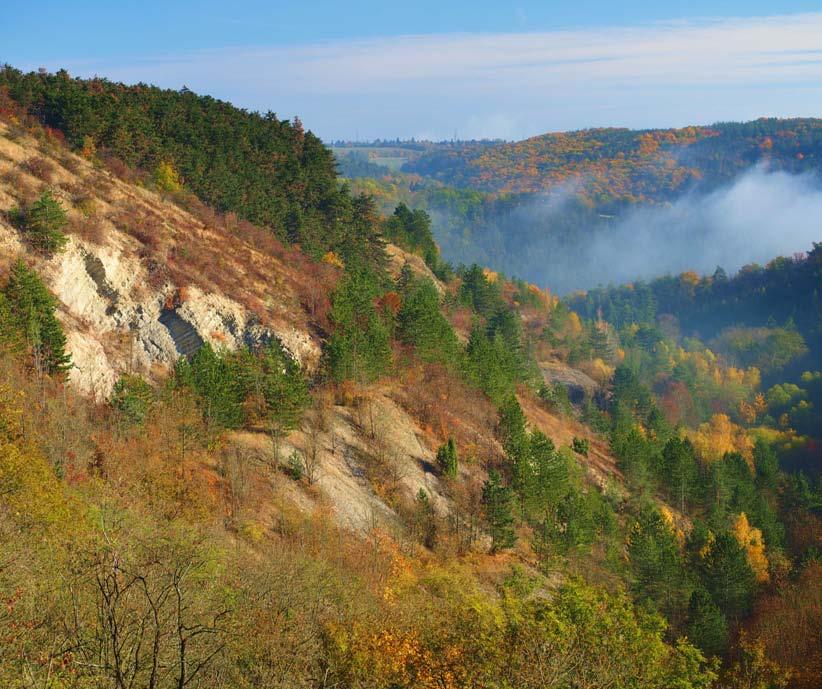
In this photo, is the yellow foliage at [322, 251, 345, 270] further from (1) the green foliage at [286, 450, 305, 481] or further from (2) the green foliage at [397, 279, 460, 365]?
(1) the green foliage at [286, 450, 305, 481]

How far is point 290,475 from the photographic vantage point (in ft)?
152

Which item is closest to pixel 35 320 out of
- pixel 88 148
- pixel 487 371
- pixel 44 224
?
pixel 44 224

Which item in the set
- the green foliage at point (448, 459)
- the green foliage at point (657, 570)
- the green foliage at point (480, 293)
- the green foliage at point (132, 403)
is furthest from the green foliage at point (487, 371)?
the green foliage at point (480, 293)

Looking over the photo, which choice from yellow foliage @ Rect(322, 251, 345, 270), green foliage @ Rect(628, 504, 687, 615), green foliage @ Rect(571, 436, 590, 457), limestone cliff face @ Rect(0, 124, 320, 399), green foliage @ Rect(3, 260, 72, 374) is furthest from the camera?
yellow foliage @ Rect(322, 251, 345, 270)

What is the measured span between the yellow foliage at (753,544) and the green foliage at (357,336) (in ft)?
132

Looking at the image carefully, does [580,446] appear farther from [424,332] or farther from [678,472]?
[424,332]

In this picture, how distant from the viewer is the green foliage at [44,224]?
49.8 m

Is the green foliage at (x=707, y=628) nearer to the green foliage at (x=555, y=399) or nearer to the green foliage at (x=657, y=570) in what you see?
the green foliage at (x=657, y=570)

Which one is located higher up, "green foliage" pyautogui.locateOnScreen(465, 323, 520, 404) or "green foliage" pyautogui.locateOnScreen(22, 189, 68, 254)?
"green foliage" pyautogui.locateOnScreen(22, 189, 68, 254)

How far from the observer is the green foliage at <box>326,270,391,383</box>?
53969mm

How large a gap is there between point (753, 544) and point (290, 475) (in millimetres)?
52760

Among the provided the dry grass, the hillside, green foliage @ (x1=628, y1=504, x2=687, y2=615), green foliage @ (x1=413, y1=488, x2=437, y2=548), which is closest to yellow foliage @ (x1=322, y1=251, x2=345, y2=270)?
the hillside

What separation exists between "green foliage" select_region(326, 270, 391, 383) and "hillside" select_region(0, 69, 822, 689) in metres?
0.26

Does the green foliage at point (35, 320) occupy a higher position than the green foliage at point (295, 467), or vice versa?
the green foliage at point (35, 320)
